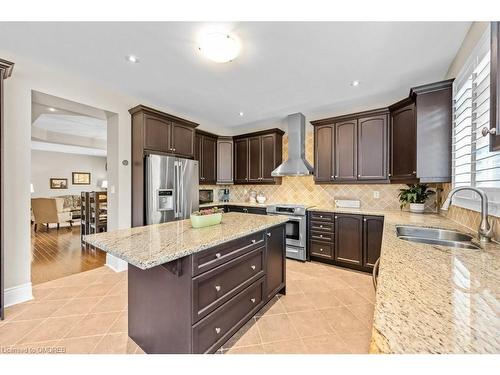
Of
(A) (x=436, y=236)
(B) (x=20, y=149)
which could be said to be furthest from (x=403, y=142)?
(B) (x=20, y=149)

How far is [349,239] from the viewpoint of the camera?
315 cm

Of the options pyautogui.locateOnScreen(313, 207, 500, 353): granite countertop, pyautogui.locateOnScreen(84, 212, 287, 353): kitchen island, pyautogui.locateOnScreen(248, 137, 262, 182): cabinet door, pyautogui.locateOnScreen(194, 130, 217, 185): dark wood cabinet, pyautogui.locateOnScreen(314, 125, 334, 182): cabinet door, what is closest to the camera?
pyautogui.locateOnScreen(313, 207, 500, 353): granite countertop

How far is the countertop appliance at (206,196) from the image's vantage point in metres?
4.54

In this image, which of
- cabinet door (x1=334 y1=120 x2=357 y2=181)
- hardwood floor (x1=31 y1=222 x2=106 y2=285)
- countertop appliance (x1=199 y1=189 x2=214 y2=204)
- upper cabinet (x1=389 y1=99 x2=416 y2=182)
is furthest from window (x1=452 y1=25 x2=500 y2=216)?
hardwood floor (x1=31 y1=222 x2=106 y2=285)

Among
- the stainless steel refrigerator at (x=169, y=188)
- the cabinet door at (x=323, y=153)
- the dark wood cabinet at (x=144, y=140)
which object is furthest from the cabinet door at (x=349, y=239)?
the dark wood cabinet at (x=144, y=140)

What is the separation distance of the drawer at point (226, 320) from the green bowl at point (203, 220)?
2.15 ft

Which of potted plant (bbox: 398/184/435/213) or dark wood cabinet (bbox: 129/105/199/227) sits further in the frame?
dark wood cabinet (bbox: 129/105/199/227)

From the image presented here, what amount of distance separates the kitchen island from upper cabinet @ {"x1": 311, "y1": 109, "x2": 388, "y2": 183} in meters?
2.25

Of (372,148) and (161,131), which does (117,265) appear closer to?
(161,131)

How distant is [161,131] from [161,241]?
7.70 feet

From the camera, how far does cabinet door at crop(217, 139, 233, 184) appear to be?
4672 millimetres

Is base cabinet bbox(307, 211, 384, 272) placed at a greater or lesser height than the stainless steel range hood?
lesser

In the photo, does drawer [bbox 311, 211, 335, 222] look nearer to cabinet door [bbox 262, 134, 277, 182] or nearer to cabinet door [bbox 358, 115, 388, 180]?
cabinet door [bbox 358, 115, 388, 180]
